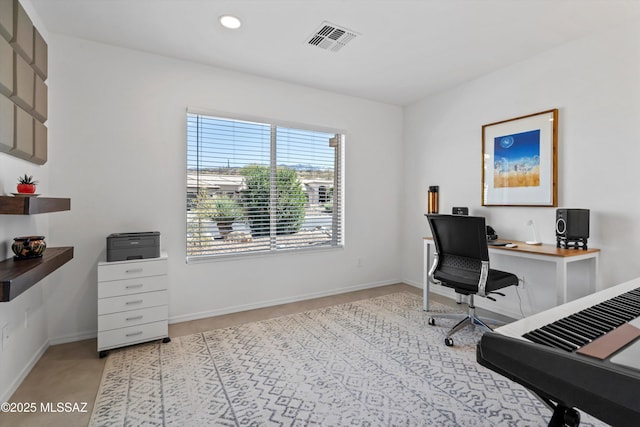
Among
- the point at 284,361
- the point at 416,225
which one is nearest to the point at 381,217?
the point at 416,225

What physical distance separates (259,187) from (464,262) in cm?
222

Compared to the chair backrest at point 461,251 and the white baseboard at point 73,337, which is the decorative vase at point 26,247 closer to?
the white baseboard at point 73,337

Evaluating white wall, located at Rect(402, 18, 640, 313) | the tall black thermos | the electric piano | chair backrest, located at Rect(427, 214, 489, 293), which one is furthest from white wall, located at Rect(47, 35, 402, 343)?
the electric piano

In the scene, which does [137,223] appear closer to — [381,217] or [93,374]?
[93,374]

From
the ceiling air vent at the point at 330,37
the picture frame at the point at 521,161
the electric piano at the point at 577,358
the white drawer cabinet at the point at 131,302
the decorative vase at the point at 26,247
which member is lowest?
the white drawer cabinet at the point at 131,302

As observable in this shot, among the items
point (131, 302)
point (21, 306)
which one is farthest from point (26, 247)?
point (131, 302)

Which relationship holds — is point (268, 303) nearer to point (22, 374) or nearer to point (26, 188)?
point (22, 374)

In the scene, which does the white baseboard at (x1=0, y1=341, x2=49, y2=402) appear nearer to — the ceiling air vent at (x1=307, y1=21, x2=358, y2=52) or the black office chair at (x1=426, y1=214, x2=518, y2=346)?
the black office chair at (x1=426, y1=214, x2=518, y2=346)

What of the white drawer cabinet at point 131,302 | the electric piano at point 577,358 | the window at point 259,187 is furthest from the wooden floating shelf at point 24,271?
the electric piano at point 577,358

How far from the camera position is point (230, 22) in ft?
8.06

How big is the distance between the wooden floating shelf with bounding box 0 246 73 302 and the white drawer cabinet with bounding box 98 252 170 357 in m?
0.38

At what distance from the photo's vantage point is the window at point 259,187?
319 centimetres

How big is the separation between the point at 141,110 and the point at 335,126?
2172 mm

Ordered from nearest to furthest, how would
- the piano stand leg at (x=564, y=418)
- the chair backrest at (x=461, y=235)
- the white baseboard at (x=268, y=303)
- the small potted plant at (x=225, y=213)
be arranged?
the piano stand leg at (x=564, y=418)
the chair backrest at (x=461, y=235)
the white baseboard at (x=268, y=303)
the small potted plant at (x=225, y=213)
